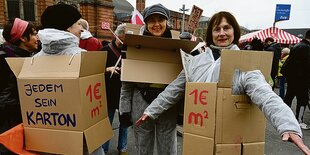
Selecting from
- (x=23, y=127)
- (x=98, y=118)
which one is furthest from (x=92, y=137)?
(x=23, y=127)

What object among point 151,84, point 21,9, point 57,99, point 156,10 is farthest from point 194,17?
point 21,9

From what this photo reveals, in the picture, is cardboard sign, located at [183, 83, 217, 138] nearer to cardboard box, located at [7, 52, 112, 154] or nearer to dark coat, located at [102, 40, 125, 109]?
cardboard box, located at [7, 52, 112, 154]

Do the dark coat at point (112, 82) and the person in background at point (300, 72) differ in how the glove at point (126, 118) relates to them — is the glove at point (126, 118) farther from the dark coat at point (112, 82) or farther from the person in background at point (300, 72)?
the person in background at point (300, 72)

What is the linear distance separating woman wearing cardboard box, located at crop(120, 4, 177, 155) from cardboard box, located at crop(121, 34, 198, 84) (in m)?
0.09

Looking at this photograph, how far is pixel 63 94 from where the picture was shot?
153 cm

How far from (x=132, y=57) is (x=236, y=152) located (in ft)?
3.38

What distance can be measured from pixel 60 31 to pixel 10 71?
1.62 feet

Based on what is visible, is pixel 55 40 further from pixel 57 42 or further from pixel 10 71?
pixel 10 71

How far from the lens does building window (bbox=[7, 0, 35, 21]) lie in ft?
41.1

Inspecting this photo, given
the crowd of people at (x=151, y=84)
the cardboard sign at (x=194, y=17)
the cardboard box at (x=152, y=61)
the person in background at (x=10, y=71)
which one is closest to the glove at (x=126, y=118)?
the crowd of people at (x=151, y=84)

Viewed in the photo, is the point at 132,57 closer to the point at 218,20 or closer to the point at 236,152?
the point at 218,20

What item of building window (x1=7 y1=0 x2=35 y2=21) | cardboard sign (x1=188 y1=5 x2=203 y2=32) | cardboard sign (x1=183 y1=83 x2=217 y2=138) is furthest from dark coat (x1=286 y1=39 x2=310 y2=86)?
building window (x1=7 y1=0 x2=35 y2=21)

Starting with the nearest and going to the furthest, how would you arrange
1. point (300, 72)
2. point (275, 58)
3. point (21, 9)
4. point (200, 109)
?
point (200, 109)
point (300, 72)
point (275, 58)
point (21, 9)

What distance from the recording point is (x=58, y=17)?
5.49 feet
